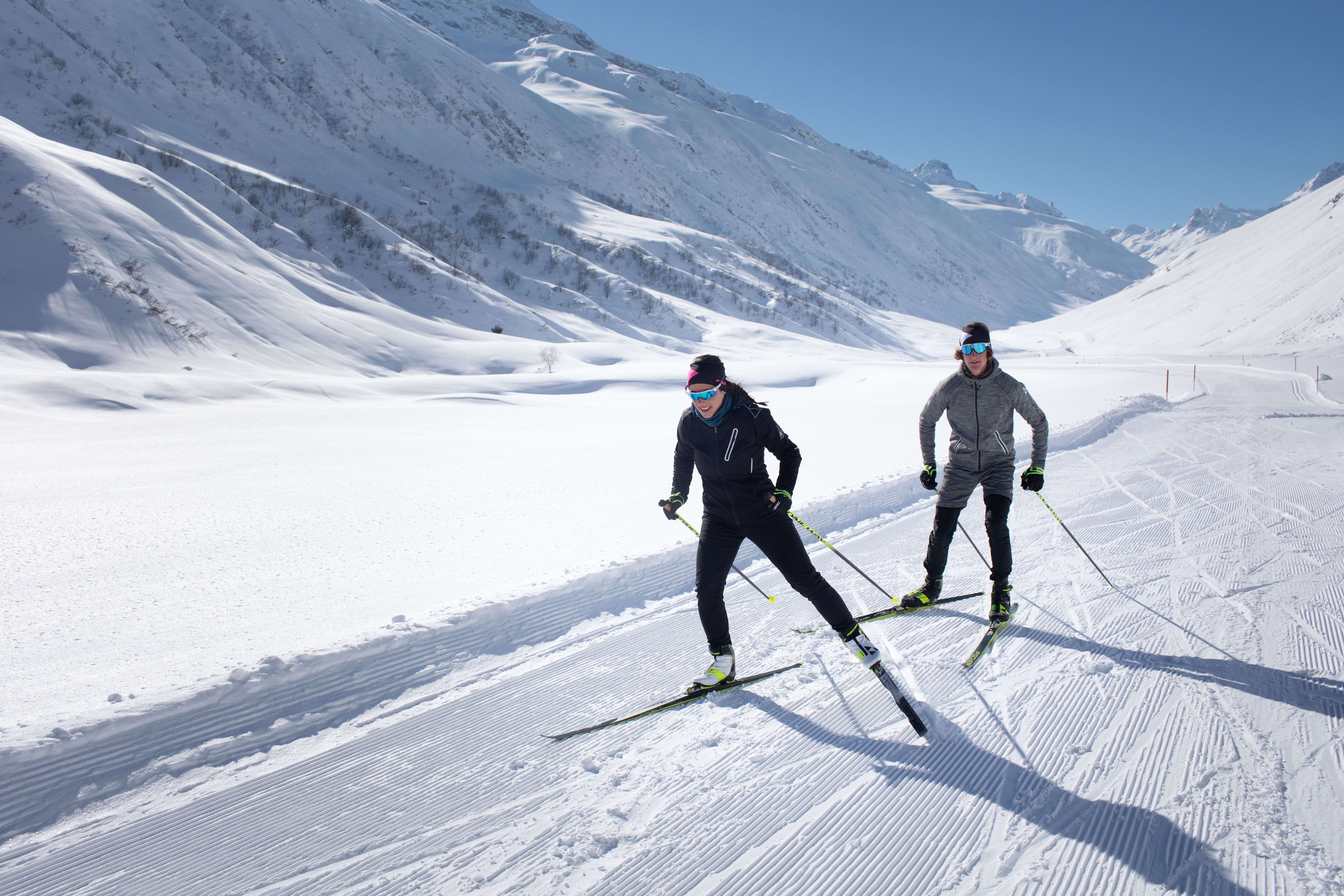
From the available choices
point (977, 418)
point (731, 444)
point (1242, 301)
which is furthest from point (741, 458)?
point (1242, 301)

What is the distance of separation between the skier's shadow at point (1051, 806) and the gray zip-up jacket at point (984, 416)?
1.82 m

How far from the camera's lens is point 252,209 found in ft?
122

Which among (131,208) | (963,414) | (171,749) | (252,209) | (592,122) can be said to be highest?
(592,122)

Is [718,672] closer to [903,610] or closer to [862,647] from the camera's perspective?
[862,647]

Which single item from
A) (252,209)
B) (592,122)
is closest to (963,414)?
(252,209)

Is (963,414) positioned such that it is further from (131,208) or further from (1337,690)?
(131,208)

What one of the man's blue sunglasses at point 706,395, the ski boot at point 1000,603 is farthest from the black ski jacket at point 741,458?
the ski boot at point 1000,603

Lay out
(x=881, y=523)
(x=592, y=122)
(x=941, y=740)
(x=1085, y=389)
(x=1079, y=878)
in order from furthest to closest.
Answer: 1. (x=592, y=122)
2. (x=1085, y=389)
3. (x=881, y=523)
4. (x=941, y=740)
5. (x=1079, y=878)

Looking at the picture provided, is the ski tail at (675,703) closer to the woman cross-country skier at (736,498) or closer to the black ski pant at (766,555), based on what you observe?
the woman cross-country skier at (736,498)

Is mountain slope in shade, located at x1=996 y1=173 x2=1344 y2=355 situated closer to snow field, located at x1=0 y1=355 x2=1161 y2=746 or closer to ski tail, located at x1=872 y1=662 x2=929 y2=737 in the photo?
snow field, located at x1=0 y1=355 x2=1161 y2=746

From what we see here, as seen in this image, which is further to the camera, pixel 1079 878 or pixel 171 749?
pixel 171 749

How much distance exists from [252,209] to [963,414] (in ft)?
144

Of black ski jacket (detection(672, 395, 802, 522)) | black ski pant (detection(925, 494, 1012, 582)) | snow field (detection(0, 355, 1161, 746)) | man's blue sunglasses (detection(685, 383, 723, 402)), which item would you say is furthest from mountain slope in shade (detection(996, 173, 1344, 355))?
man's blue sunglasses (detection(685, 383, 723, 402))

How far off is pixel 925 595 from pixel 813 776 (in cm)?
213
